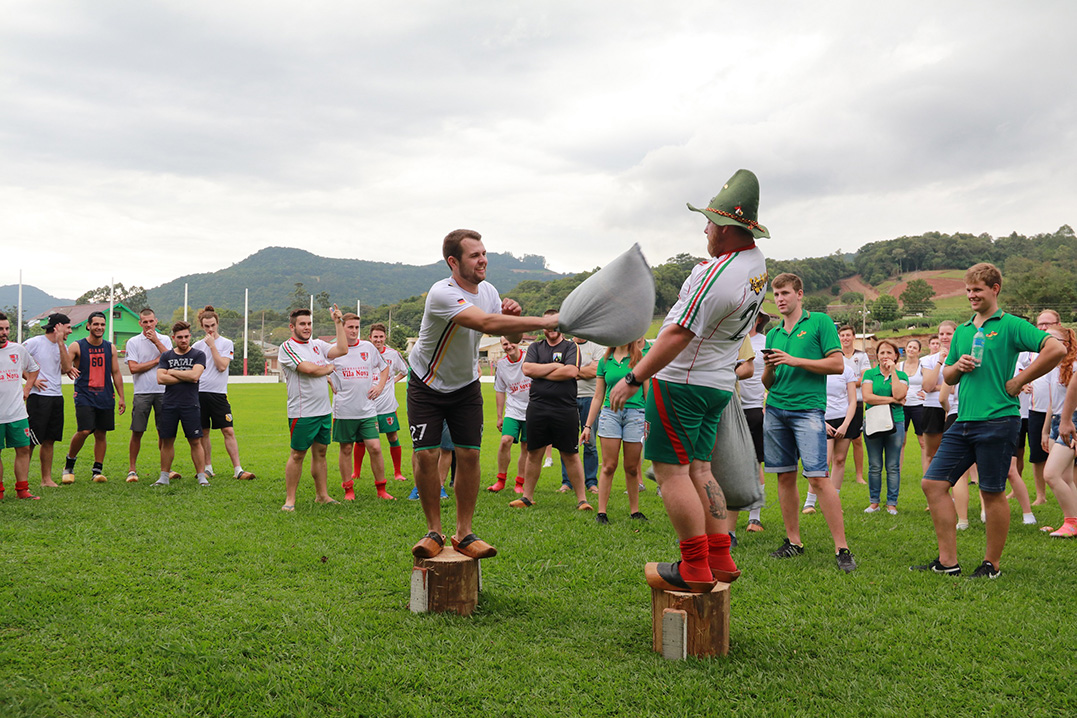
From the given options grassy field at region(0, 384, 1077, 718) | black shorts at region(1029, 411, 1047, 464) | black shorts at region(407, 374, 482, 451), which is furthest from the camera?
black shorts at region(1029, 411, 1047, 464)

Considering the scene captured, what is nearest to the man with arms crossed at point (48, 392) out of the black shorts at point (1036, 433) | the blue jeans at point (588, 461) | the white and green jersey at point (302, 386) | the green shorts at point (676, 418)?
the white and green jersey at point (302, 386)

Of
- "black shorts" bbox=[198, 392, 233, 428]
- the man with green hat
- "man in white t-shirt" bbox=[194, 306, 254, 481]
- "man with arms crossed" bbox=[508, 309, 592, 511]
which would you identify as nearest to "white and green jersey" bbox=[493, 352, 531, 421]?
"man with arms crossed" bbox=[508, 309, 592, 511]

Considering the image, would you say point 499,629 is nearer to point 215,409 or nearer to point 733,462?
point 733,462

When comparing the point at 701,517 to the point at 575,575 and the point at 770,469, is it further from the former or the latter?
the point at 770,469

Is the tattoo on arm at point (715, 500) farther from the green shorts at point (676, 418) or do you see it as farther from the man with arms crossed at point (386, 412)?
the man with arms crossed at point (386, 412)

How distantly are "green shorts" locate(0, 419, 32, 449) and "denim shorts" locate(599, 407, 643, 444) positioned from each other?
748 cm

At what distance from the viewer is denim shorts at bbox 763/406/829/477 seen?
6289 mm

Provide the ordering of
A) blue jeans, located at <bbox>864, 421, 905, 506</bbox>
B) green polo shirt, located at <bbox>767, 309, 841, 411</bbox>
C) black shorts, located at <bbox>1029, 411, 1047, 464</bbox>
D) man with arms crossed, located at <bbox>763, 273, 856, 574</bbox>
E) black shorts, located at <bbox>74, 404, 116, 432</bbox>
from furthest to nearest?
black shorts, located at <bbox>74, 404, 116, 432</bbox> < black shorts, located at <bbox>1029, 411, 1047, 464</bbox> < blue jeans, located at <bbox>864, 421, 905, 506</bbox> < green polo shirt, located at <bbox>767, 309, 841, 411</bbox> < man with arms crossed, located at <bbox>763, 273, 856, 574</bbox>

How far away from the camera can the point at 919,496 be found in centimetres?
1042

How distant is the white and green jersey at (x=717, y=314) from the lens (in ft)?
13.2

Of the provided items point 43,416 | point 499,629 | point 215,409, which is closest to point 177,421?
point 215,409

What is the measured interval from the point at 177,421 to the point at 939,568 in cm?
998

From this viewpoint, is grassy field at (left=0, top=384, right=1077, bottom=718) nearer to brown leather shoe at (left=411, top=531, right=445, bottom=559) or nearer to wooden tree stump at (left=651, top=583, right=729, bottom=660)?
wooden tree stump at (left=651, top=583, right=729, bottom=660)

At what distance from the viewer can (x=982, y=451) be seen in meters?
5.77
